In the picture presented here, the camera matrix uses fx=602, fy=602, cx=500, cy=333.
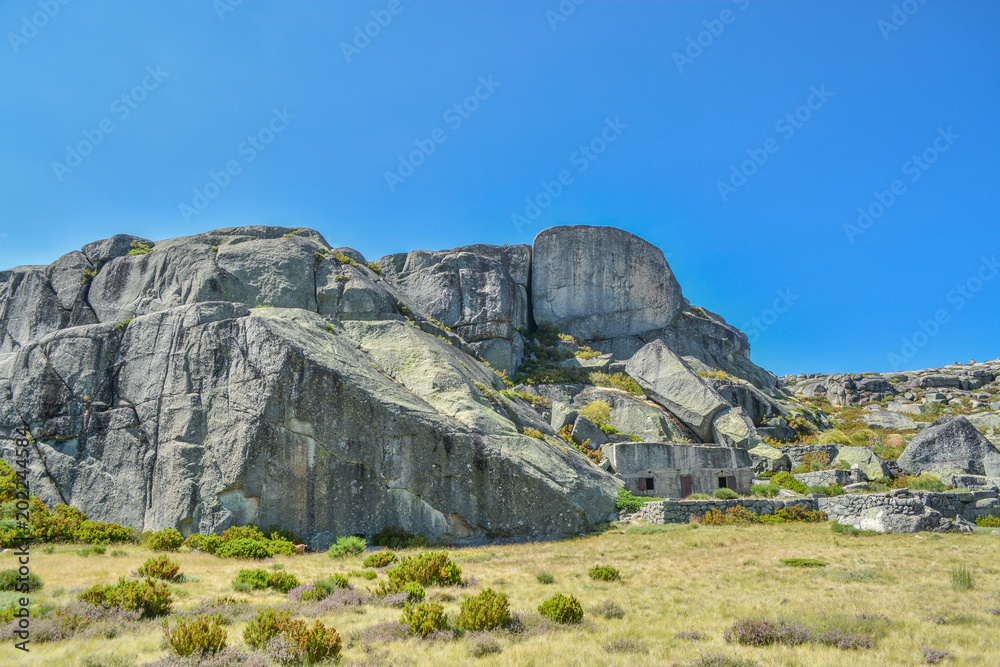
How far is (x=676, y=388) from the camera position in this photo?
4100cm

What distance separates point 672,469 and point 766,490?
15.4 feet

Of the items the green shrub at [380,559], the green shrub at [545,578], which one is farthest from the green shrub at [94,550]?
the green shrub at [545,578]

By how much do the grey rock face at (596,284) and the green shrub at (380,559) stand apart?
39956 millimetres

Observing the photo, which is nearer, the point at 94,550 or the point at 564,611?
the point at 564,611

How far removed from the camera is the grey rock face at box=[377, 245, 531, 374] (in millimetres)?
48906

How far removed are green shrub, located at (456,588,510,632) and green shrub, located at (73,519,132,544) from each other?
1621 centimetres

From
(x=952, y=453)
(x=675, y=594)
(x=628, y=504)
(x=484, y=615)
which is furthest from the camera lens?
(x=952, y=453)

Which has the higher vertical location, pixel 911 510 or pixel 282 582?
pixel 911 510

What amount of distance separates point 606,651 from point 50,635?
8.78m

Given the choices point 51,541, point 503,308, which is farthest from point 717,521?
point 503,308

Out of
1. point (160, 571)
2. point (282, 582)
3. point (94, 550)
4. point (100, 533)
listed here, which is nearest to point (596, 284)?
point (100, 533)

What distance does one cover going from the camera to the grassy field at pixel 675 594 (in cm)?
895

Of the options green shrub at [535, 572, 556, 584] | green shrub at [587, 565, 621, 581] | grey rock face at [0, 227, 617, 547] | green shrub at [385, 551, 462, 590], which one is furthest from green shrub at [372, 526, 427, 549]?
green shrub at [587, 565, 621, 581]

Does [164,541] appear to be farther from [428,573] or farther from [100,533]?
[428,573]
